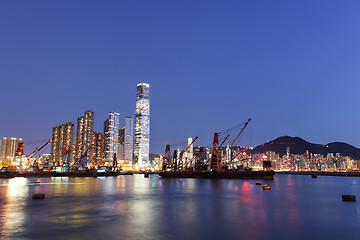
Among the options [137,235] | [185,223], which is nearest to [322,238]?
[185,223]

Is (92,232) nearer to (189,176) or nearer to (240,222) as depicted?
(240,222)

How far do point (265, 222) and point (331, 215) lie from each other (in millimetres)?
8275

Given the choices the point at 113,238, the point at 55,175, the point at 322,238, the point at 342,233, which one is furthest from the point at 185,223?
the point at 55,175

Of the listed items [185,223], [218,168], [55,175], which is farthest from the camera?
[55,175]

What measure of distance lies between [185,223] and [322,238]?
9076 mm

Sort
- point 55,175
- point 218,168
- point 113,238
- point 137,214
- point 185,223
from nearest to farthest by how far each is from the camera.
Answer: point 113,238 < point 185,223 < point 137,214 < point 218,168 < point 55,175

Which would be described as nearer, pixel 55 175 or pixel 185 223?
pixel 185 223

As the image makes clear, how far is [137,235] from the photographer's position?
16.1 metres

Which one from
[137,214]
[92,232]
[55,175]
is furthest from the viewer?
[55,175]

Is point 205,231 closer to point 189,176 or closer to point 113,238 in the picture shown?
point 113,238

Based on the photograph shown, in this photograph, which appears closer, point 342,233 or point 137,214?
point 342,233

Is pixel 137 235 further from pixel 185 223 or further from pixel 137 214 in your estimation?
pixel 137 214

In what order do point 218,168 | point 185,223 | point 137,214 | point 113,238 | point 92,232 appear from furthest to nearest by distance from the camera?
point 218,168 → point 137,214 → point 185,223 → point 92,232 → point 113,238

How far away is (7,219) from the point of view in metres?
21.1
